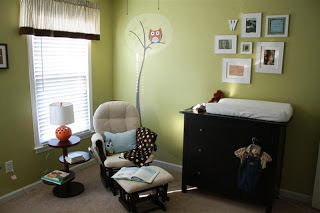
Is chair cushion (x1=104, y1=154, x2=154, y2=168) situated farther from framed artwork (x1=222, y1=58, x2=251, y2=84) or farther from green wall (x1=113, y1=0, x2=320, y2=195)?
framed artwork (x1=222, y1=58, x2=251, y2=84)

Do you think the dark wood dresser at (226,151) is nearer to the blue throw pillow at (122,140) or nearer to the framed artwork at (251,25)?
the blue throw pillow at (122,140)

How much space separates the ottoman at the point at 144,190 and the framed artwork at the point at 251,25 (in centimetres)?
178

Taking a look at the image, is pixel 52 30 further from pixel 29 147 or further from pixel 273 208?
pixel 273 208

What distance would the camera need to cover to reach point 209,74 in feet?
11.5

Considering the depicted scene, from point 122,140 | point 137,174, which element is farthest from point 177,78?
point 137,174

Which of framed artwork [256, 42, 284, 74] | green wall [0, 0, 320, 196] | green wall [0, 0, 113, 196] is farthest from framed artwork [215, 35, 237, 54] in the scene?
green wall [0, 0, 113, 196]

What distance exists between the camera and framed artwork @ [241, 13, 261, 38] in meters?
3.10

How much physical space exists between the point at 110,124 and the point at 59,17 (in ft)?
4.58

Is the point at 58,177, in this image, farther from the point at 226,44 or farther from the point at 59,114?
the point at 226,44

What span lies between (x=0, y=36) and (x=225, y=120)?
239cm

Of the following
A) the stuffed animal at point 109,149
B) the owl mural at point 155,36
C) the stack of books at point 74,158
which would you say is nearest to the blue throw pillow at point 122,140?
the stuffed animal at point 109,149

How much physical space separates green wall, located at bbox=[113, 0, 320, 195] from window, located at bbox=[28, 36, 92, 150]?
1.94 feet

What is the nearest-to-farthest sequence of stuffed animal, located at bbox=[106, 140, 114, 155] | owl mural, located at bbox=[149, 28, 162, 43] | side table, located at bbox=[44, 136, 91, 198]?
side table, located at bbox=[44, 136, 91, 198] < stuffed animal, located at bbox=[106, 140, 114, 155] < owl mural, located at bbox=[149, 28, 162, 43]

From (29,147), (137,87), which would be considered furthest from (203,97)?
(29,147)
